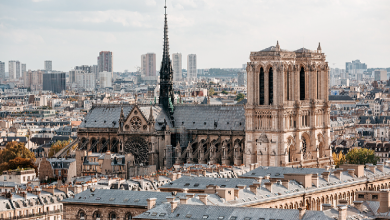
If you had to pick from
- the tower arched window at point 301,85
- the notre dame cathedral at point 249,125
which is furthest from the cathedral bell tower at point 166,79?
the tower arched window at point 301,85

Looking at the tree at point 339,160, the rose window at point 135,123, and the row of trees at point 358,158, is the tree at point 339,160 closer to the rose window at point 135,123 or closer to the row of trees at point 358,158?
the row of trees at point 358,158

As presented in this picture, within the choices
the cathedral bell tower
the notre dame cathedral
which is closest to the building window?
the notre dame cathedral

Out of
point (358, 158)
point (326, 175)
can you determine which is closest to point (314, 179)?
point (326, 175)

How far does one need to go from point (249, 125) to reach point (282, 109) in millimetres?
5382

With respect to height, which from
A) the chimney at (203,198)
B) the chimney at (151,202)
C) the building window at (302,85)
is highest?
the building window at (302,85)

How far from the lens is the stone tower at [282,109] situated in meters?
152

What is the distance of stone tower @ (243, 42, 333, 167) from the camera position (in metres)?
152

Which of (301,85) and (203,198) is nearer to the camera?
(203,198)

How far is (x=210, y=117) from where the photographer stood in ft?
532

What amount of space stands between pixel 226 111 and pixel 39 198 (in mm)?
50686

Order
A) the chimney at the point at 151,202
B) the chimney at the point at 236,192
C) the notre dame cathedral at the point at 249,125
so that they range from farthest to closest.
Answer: the notre dame cathedral at the point at 249,125 → the chimney at the point at 236,192 → the chimney at the point at 151,202

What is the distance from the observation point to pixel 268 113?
153 m

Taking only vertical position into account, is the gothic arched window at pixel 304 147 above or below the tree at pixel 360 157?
above

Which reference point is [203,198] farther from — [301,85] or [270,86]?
[301,85]
